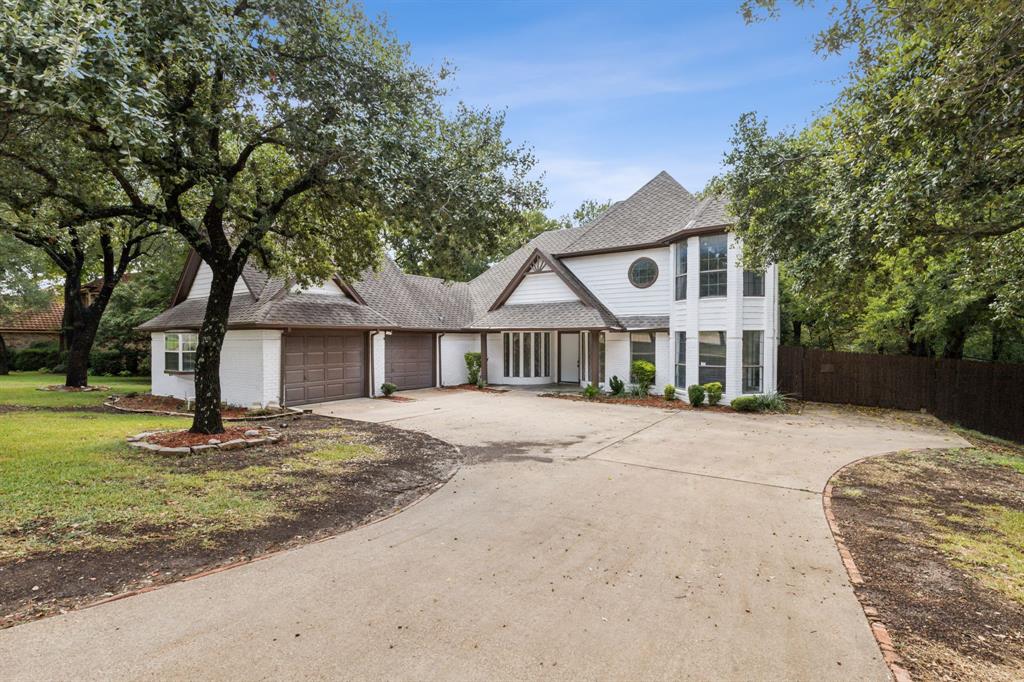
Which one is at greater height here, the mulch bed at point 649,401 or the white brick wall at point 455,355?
the white brick wall at point 455,355

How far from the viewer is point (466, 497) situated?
6660 millimetres

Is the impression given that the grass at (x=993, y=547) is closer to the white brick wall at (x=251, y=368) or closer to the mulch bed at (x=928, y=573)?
the mulch bed at (x=928, y=573)

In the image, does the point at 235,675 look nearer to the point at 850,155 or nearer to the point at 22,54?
the point at 22,54

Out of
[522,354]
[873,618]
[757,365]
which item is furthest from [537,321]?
[873,618]

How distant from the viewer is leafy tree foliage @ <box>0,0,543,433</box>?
19.3 feet

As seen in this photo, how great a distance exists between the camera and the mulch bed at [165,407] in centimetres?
1332

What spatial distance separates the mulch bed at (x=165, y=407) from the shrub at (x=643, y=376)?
11.6 metres

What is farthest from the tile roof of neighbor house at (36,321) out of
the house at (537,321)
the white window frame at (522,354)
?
the white window frame at (522,354)

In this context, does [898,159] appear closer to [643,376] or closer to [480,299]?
[643,376]

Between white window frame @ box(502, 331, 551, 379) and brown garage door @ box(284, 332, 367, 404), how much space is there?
6.65 metres

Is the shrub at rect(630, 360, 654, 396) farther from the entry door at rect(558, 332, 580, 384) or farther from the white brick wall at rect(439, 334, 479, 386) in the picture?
the white brick wall at rect(439, 334, 479, 386)

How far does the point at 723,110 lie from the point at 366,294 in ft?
45.5

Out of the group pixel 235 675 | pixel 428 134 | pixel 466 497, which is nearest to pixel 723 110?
pixel 428 134

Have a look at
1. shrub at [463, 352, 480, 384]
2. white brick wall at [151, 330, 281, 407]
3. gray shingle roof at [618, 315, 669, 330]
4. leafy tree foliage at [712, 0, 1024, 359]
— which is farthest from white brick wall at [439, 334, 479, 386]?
leafy tree foliage at [712, 0, 1024, 359]
